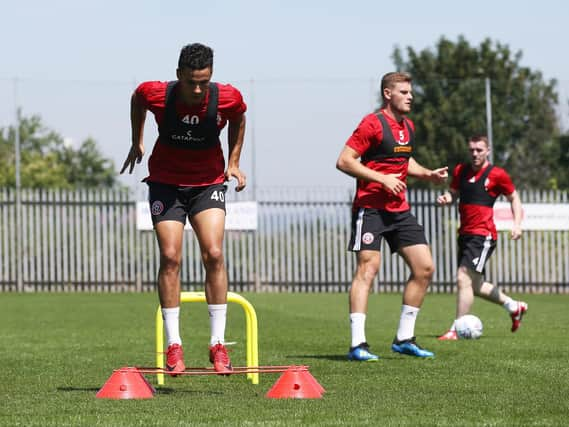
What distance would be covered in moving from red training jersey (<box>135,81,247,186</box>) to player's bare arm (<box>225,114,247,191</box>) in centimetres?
5

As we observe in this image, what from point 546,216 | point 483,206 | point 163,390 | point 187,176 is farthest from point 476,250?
point 546,216

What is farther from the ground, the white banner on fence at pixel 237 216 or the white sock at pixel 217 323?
the white banner on fence at pixel 237 216

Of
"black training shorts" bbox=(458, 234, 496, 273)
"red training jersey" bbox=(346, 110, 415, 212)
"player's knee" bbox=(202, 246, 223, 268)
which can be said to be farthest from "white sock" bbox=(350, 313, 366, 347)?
"black training shorts" bbox=(458, 234, 496, 273)

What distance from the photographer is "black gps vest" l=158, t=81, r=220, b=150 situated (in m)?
7.39

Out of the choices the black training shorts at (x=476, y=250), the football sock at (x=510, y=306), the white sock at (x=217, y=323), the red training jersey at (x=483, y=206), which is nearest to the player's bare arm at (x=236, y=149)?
the white sock at (x=217, y=323)

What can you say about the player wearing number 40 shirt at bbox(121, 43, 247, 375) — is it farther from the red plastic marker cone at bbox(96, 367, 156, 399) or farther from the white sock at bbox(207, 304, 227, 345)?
the red plastic marker cone at bbox(96, 367, 156, 399)

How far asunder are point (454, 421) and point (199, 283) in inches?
944

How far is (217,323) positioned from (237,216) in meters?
21.1

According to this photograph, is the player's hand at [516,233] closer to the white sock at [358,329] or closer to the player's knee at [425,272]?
the player's knee at [425,272]

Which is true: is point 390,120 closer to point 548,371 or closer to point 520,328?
point 548,371

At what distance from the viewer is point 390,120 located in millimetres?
9664

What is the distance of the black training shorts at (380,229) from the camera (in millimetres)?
9656

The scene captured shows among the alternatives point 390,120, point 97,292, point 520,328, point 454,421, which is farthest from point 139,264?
point 454,421

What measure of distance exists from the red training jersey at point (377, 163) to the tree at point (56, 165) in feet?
138
